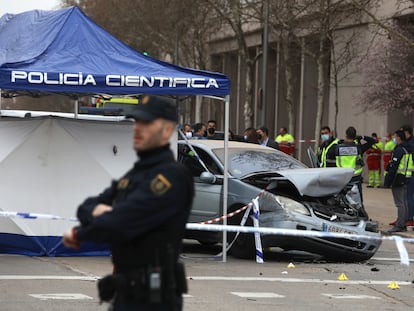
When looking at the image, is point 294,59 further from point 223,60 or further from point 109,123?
point 109,123

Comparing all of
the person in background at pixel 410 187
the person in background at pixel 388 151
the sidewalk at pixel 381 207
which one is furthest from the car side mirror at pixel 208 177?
the person in background at pixel 388 151

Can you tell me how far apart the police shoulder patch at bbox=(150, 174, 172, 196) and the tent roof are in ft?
24.4

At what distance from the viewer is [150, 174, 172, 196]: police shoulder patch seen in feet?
14.2

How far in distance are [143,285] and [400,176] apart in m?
13.0

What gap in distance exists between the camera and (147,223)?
4297mm

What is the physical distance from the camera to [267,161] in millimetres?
13305

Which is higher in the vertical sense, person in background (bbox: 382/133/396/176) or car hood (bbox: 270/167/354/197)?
person in background (bbox: 382/133/396/176)

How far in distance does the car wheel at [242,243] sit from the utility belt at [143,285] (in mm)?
7976

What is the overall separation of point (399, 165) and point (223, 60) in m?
36.5

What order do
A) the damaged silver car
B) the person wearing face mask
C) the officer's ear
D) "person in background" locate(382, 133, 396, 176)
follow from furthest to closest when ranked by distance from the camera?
"person in background" locate(382, 133, 396, 176)
the person wearing face mask
the damaged silver car
the officer's ear

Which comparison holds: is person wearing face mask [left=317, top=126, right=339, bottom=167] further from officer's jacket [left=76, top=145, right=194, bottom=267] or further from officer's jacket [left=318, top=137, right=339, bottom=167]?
officer's jacket [left=76, top=145, right=194, bottom=267]

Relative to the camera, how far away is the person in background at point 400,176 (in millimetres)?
16750

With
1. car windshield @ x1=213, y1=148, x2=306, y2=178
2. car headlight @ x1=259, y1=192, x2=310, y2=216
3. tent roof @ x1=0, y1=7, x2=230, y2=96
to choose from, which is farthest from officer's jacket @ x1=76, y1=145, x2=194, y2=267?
car windshield @ x1=213, y1=148, x2=306, y2=178

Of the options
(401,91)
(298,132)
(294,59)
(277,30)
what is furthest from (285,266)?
(298,132)
